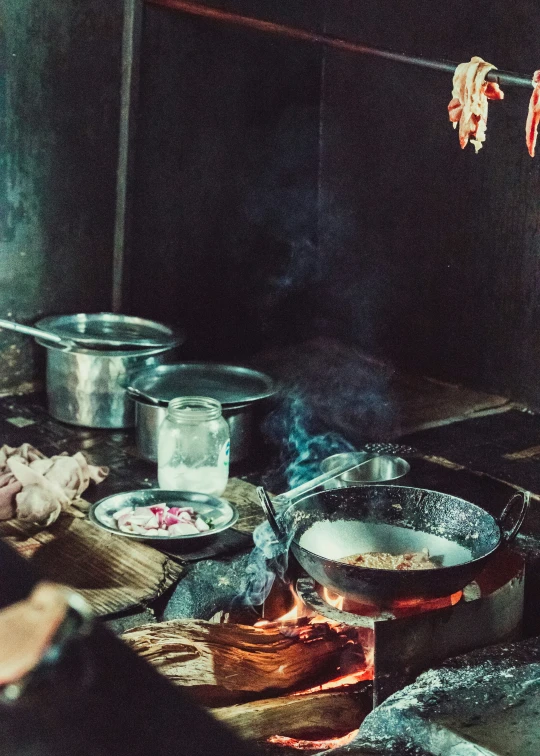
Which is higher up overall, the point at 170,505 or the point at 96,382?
the point at 96,382

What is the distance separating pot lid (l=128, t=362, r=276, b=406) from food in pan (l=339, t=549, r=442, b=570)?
6.29ft

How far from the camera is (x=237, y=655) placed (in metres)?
3.39

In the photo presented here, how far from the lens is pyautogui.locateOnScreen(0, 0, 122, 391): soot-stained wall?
252 inches

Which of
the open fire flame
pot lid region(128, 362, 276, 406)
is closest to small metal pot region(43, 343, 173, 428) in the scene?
pot lid region(128, 362, 276, 406)

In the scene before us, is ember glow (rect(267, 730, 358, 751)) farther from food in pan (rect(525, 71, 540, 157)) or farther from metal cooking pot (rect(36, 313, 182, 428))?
metal cooking pot (rect(36, 313, 182, 428))

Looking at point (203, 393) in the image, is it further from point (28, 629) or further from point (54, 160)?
point (28, 629)

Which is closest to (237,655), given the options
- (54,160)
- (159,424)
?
(159,424)

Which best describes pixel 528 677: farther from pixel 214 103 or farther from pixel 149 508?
pixel 214 103

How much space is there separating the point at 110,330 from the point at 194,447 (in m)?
1.89

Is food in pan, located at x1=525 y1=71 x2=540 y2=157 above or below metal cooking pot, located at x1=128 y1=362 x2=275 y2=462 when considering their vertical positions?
above

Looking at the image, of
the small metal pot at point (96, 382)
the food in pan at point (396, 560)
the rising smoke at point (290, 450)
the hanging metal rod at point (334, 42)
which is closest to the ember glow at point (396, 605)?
the food in pan at point (396, 560)

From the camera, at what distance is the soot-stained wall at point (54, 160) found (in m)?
6.39

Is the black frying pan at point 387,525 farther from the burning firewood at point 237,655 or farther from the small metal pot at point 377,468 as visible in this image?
the small metal pot at point 377,468

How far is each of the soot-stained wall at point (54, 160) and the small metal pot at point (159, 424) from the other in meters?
1.63
